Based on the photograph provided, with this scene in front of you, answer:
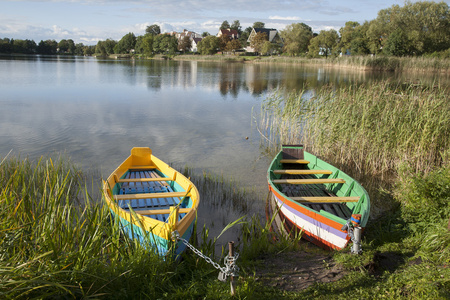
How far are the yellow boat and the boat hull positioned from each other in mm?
1701

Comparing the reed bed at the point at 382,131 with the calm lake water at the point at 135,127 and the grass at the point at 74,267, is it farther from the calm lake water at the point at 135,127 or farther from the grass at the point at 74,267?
the grass at the point at 74,267

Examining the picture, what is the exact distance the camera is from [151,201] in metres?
6.15

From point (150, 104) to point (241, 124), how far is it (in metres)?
6.73

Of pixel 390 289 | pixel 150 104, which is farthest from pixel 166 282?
pixel 150 104

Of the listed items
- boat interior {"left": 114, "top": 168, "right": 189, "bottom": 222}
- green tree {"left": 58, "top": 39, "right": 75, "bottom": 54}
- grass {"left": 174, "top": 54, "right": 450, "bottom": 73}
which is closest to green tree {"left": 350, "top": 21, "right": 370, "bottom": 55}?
grass {"left": 174, "top": 54, "right": 450, "bottom": 73}

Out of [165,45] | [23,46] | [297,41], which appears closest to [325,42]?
[297,41]

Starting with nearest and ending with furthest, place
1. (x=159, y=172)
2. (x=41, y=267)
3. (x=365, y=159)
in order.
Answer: (x=41, y=267) < (x=159, y=172) < (x=365, y=159)

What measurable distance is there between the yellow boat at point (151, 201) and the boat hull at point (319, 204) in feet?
5.58

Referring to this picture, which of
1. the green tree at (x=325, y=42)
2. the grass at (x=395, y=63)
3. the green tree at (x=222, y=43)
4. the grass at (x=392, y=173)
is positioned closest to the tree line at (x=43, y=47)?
the green tree at (x=222, y=43)

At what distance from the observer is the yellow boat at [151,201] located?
4238mm

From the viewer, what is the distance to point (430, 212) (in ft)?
15.9

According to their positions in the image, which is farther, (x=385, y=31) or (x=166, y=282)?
(x=385, y=31)

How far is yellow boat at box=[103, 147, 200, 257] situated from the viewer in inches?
167

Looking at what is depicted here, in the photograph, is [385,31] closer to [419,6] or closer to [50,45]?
[419,6]
